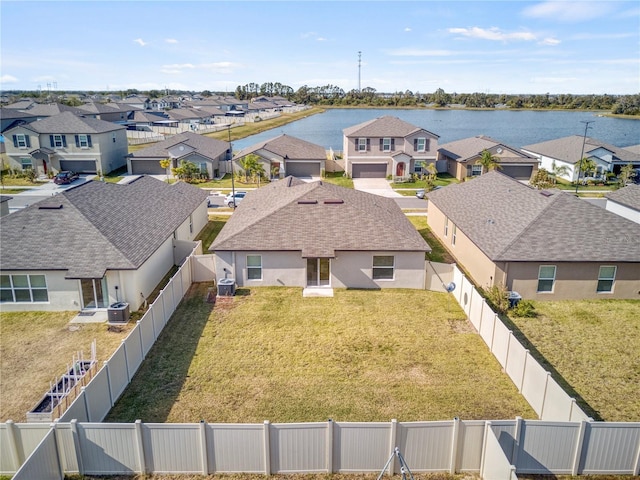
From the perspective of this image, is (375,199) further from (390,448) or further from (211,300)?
(390,448)

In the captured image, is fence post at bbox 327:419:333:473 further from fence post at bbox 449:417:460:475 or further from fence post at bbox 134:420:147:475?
fence post at bbox 134:420:147:475

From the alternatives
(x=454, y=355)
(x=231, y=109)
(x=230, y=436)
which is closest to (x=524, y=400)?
(x=454, y=355)

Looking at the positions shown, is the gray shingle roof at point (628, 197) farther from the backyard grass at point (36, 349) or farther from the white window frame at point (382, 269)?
the backyard grass at point (36, 349)

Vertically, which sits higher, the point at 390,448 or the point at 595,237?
the point at 595,237

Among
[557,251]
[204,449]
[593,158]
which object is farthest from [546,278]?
[593,158]

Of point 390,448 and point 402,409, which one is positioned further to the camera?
point 402,409

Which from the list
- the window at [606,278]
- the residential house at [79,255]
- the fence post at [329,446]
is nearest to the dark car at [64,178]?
the residential house at [79,255]
